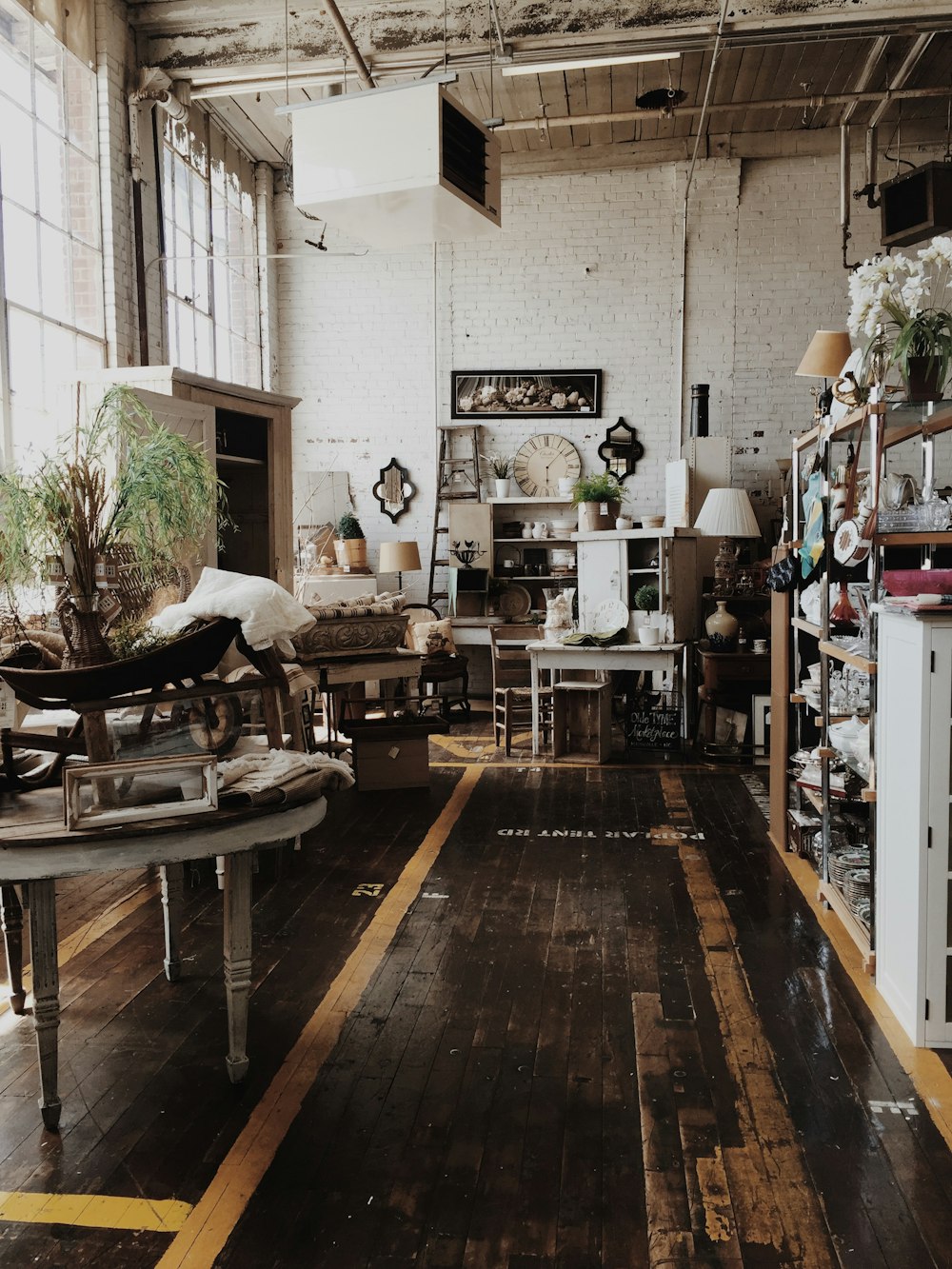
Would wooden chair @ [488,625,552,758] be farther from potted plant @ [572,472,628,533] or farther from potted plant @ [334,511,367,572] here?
potted plant @ [334,511,367,572]

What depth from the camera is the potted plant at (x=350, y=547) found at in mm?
9234

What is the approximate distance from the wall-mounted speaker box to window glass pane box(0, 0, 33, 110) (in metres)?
5.68

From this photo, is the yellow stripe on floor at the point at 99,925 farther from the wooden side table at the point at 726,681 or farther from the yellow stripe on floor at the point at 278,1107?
the wooden side table at the point at 726,681

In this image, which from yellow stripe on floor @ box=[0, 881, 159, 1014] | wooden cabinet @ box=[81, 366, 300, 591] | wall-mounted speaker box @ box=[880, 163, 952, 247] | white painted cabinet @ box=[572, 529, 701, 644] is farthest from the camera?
white painted cabinet @ box=[572, 529, 701, 644]

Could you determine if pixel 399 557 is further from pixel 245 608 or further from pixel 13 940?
pixel 13 940

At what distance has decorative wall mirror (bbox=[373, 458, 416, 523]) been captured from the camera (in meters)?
9.95

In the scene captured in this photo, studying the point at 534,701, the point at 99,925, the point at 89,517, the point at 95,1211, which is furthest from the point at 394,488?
the point at 95,1211

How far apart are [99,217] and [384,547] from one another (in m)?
3.77

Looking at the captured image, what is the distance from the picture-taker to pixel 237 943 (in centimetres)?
272

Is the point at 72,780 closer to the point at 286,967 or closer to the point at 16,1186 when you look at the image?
the point at 16,1186

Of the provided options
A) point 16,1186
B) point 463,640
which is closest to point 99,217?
point 463,640

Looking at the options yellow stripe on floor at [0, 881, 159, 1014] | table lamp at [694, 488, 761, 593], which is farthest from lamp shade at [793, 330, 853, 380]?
yellow stripe on floor at [0, 881, 159, 1014]

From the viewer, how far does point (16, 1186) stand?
2369mm

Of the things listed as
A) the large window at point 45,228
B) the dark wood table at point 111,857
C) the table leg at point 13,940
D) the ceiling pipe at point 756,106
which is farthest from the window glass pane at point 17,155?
the dark wood table at point 111,857
